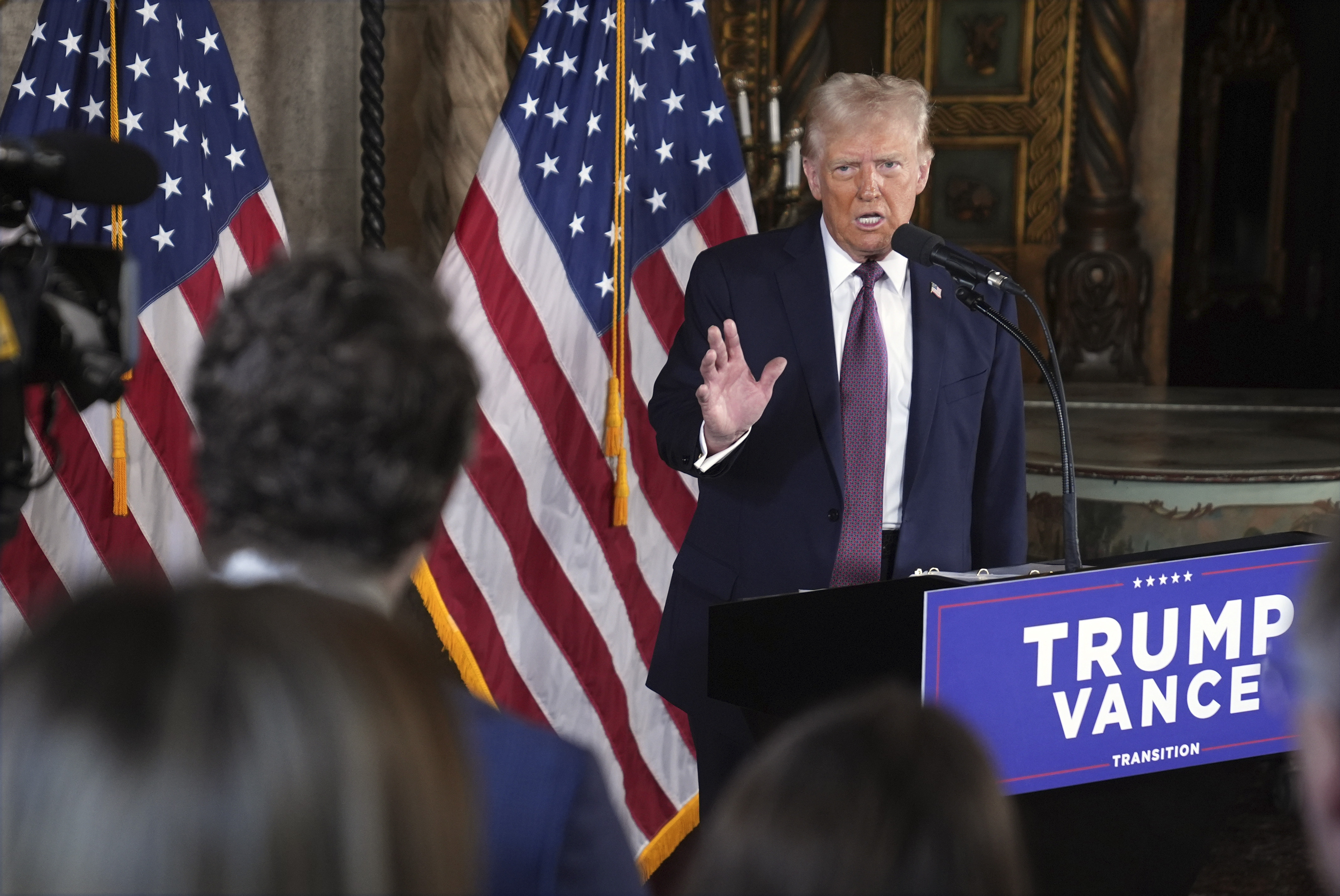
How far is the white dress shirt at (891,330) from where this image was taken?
2.33 meters

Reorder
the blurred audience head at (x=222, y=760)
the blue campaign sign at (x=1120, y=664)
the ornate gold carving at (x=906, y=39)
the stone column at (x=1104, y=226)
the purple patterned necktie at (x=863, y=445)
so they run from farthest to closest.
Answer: the ornate gold carving at (x=906, y=39), the stone column at (x=1104, y=226), the purple patterned necktie at (x=863, y=445), the blue campaign sign at (x=1120, y=664), the blurred audience head at (x=222, y=760)

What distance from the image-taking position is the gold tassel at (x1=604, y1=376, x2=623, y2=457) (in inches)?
113

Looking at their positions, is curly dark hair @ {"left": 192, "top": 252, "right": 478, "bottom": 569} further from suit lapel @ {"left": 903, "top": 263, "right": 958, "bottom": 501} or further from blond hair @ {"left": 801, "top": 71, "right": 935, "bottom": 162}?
blond hair @ {"left": 801, "top": 71, "right": 935, "bottom": 162}

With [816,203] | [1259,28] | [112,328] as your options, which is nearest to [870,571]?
[112,328]

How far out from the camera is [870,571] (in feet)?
7.56

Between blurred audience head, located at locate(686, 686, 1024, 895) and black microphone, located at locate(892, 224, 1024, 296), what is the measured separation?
1.34 meters

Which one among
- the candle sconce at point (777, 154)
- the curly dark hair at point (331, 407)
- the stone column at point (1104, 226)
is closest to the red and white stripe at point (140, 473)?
the candle sconce at point (777, 154)

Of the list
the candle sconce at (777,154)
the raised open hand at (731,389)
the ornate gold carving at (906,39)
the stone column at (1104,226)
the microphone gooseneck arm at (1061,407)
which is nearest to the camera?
the microphone gooseneck arm at (1061,407)

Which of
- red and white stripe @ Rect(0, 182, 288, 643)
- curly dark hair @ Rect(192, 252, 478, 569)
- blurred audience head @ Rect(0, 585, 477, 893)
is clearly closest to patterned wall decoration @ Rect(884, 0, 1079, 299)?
red and white stripe @ Rect(0, 182, 288, 643)

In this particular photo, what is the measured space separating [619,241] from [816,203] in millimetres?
2948

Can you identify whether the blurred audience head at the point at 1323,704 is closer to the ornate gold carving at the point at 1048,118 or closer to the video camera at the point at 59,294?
the video camera at the point at 59,294

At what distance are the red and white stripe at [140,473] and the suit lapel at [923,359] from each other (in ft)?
3.94

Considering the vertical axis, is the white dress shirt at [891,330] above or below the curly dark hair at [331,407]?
below

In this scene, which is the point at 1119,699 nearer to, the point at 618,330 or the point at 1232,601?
the point at 1232,601
